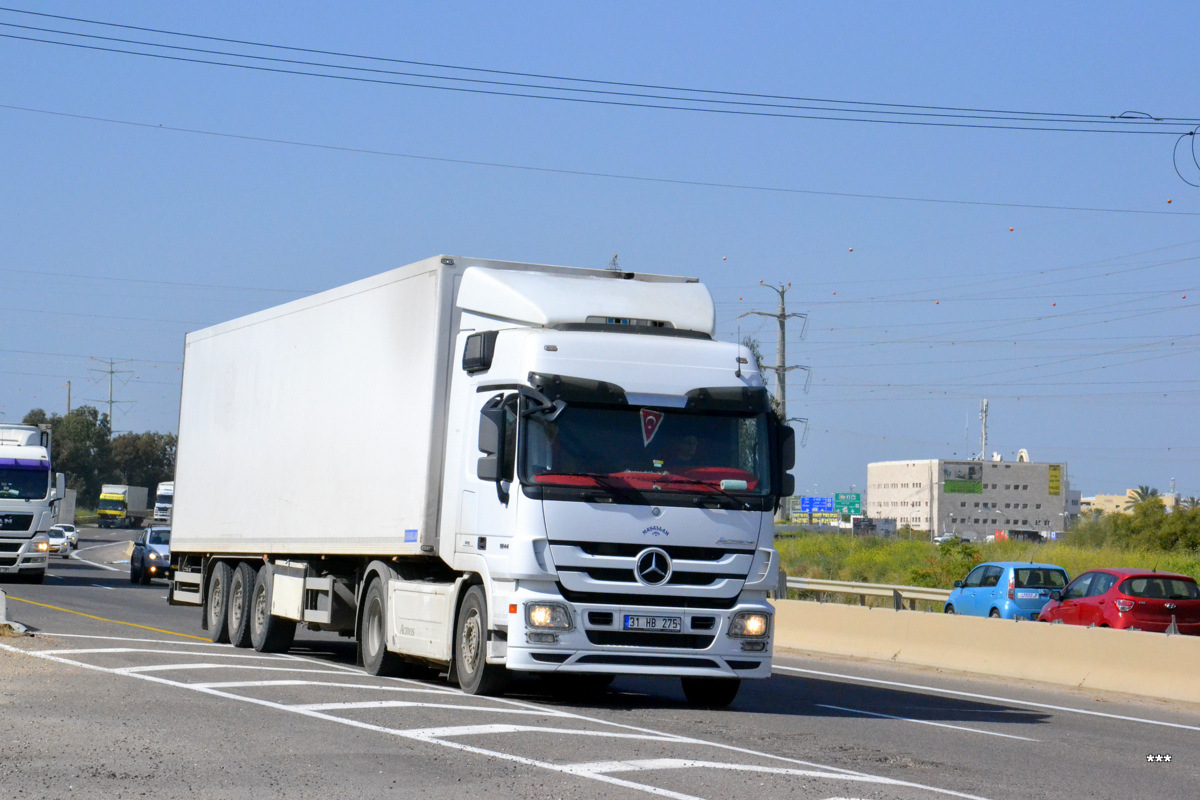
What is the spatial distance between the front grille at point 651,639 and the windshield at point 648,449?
125 cm

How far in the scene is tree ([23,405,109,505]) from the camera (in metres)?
147

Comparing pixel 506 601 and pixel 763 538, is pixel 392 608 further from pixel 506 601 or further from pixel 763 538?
pixel 763 538

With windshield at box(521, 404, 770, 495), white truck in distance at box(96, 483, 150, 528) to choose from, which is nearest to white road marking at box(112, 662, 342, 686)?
windshield at box(521, 404, 770, 495)

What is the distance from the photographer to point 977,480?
142 m

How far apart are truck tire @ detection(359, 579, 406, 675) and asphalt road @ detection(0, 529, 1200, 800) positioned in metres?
0.27

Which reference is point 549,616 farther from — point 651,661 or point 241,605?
point 241,605

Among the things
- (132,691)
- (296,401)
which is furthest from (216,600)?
(132,691)

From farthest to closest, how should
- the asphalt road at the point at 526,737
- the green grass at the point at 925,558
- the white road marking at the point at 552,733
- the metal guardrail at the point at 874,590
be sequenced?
the green grass at the point at 925,558 < the metal guardrail at the point at 874,590 < the white road marking at the point at 552,733 < the asphalt road at the point at 526,737

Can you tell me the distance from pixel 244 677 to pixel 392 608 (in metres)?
1.58

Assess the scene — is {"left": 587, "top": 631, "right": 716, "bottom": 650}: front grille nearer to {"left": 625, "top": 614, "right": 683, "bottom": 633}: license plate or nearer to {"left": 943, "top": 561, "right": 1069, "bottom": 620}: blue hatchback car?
{"left": 625, "top": 614, "right": 683, "bottom": 633}: license plate

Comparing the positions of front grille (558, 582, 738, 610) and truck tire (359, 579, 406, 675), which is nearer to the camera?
front grille (558, 582, 738, 610)

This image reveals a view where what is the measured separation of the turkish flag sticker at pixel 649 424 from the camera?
12.9m

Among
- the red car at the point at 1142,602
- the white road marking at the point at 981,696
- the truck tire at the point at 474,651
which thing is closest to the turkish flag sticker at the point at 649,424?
the truck tire at the point at 474,651

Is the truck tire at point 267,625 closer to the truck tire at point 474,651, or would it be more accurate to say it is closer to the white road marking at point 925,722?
the truck tire at point 474,651
